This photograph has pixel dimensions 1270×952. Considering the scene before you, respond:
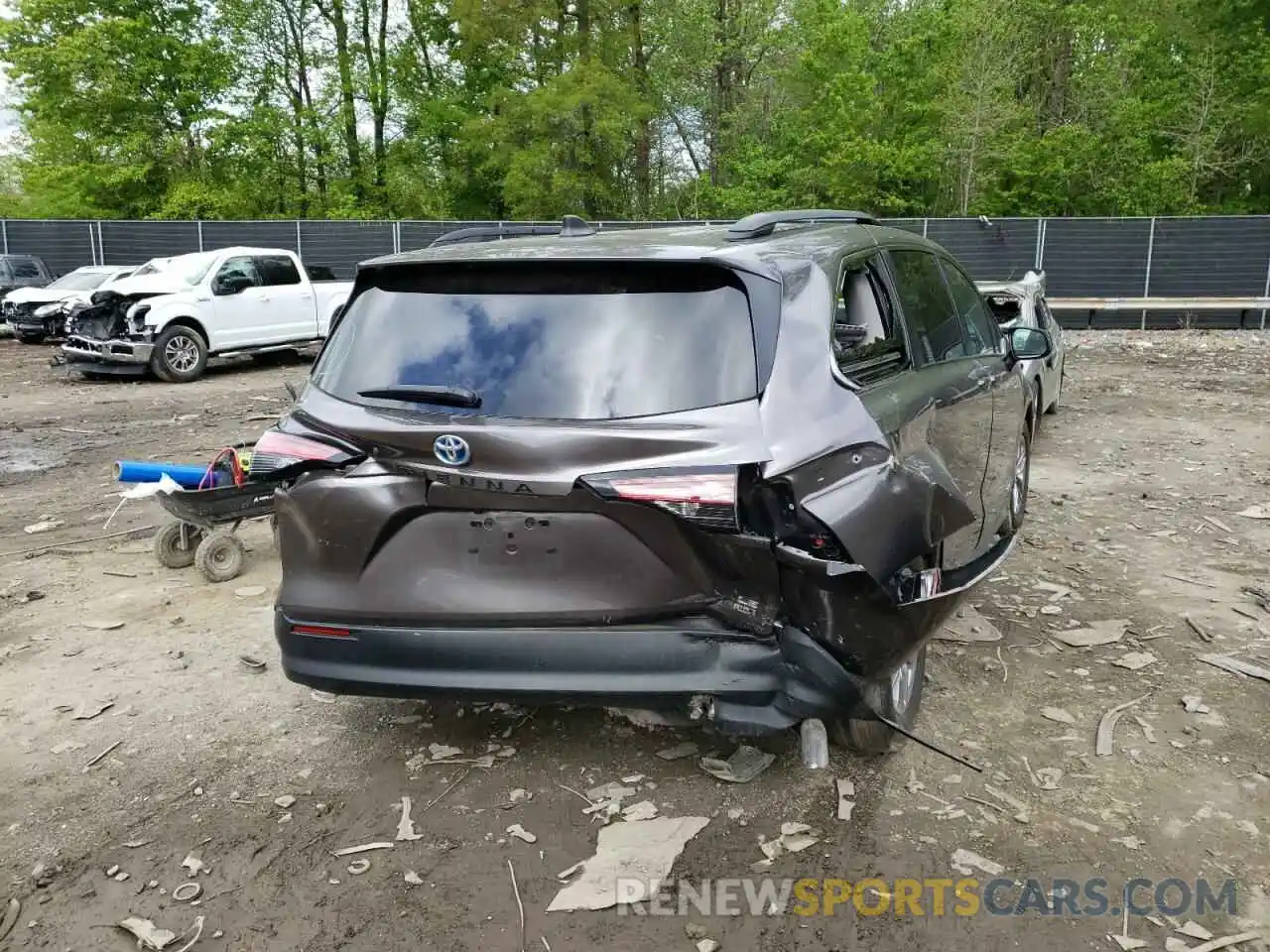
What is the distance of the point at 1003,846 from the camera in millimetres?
2941

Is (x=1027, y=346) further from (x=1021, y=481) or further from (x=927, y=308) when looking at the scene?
(x=1021, y=481)

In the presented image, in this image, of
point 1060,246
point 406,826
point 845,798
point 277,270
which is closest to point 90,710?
point 406,826

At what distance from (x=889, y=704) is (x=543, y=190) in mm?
28937

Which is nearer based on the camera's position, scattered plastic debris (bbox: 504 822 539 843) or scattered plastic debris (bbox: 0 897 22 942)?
scattered plastic debris (bbox: 0 897 22 942)

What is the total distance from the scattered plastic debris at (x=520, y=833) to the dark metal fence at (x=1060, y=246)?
19.9m

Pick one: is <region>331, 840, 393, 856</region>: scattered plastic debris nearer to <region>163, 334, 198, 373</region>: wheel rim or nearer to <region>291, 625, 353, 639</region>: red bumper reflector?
<region>291, 625, 353, 639</region>: red bumper reflector

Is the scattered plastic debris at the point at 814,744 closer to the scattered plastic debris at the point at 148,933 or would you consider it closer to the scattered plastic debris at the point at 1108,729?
the scattered plastic debris at the point at 1108,729

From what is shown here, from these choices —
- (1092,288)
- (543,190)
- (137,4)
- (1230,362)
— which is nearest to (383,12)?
(137,4)

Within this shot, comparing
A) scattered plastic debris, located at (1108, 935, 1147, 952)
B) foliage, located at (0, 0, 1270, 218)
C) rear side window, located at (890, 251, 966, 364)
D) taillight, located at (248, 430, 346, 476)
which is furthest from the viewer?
foliage, located at (0, 0, 1270, 218)

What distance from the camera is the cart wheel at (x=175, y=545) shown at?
574cm

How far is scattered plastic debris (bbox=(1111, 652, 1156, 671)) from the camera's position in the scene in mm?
4215

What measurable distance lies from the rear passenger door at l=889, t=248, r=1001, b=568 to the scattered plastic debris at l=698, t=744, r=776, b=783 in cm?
94

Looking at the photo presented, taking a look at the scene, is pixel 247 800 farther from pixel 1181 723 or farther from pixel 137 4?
pixel 137 4

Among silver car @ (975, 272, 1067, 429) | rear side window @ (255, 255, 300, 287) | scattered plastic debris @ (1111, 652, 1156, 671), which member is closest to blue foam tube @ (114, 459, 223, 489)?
scattered plastic debris @ (1111, 652, 1156, 671)
